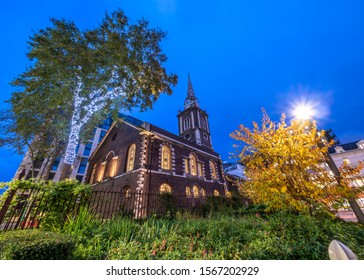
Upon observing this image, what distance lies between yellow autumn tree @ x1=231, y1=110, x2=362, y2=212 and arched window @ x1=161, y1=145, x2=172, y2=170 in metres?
12.1

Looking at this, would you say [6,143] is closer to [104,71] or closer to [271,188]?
[104,71]

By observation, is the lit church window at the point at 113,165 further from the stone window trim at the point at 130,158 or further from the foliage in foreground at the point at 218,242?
the foliage in foreground at the point at 218,242

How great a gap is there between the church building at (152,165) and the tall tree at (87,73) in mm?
5067

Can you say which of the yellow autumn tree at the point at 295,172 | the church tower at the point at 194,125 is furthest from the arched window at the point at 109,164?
the church tower at the point at 194,125

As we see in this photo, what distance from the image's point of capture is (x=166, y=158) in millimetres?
18719

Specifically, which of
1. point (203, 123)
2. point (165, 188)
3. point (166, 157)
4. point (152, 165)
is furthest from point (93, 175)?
point (203, 123)

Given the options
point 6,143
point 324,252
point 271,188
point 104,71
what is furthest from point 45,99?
point 324,252

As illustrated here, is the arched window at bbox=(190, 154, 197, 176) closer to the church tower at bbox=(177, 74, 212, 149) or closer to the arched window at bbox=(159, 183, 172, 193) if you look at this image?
the arched window at bbox=(159, 183, 172, 193)

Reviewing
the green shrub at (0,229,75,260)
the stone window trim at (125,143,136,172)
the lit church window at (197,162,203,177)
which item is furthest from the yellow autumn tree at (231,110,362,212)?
the lit church window at (197,162,203,177)

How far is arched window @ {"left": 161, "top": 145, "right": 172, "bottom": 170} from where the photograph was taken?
1812 cm

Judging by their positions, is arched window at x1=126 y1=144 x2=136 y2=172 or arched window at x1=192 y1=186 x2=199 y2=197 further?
arched window at x1=192 y1=186 x2=199 y2=197

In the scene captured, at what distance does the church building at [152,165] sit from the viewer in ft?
52.5

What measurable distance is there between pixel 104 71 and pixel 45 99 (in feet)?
17.5

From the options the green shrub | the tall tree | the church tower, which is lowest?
the green shrub
